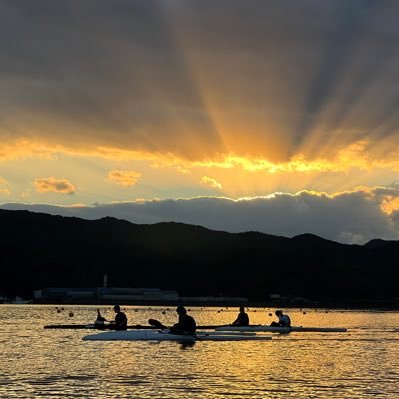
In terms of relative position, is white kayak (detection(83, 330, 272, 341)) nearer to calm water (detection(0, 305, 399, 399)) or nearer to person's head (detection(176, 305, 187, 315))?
calm water (detection(0, 305, 399, 399))

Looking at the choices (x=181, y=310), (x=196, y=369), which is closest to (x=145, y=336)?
(x=181, y=310)

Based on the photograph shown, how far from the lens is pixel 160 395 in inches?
1380

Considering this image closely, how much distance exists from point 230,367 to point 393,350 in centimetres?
2276

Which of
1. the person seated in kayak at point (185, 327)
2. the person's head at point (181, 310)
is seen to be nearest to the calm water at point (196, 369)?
the person seated in kayak at point (185, 327)

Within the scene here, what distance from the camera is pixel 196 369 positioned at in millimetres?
45438

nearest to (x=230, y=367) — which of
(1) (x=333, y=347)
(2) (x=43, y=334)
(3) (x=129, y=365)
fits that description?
(3) (x=129, y=365)

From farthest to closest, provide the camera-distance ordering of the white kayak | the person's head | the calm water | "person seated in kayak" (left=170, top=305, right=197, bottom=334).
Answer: "person seated in kayak" (left=170, top=305, right=197, bottom=334)
the white kayak
the person's head
the calm water

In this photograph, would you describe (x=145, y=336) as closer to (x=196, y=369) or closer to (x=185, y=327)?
(x=185, y=327)

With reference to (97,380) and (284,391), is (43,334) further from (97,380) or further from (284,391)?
(284,391)

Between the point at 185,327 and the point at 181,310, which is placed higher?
the point at 181,310

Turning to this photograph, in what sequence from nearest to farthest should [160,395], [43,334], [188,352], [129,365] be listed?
[160,395]
[129,365]
[188,352]
[43,334]

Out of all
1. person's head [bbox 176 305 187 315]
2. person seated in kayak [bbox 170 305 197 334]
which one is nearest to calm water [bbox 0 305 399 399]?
person seated in kayak [bbox 170 305 197 334]

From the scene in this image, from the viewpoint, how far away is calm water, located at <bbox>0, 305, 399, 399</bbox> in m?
36.4

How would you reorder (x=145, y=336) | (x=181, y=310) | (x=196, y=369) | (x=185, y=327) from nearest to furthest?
(x=196, y=369) < (x=181, y=310) < (x=185, y=327) < (x=145, y=336)
